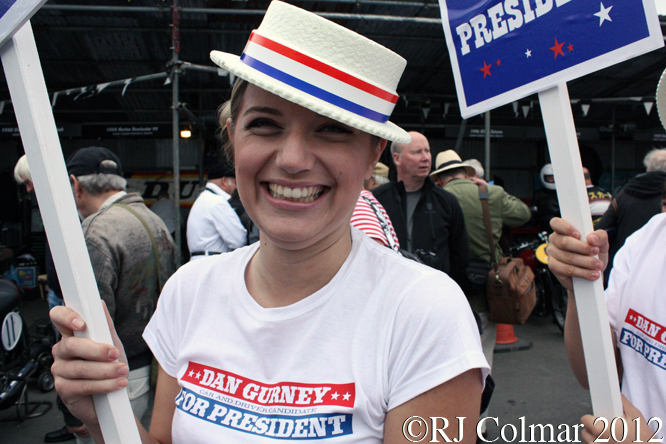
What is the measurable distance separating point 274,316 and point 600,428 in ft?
2.66

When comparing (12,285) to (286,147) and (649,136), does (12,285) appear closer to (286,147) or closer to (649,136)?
(286,147)

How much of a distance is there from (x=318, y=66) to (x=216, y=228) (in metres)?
3.35

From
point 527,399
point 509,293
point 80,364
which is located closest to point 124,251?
point 80,364

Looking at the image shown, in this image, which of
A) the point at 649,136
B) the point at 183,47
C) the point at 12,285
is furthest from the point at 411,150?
the point at 649,136

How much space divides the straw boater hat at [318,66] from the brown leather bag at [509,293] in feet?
9.56

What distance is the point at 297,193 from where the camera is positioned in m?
1.07

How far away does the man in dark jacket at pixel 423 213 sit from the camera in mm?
3324

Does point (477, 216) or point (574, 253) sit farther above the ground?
point (574, 253)

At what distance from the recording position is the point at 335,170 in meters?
1.06

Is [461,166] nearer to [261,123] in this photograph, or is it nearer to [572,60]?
[572,60]

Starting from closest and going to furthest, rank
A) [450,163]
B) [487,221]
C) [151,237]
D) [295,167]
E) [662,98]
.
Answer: [295,167] → [662,98] → [151,237] → [487,221] → [450,163]

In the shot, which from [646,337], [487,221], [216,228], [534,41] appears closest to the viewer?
[534,41]

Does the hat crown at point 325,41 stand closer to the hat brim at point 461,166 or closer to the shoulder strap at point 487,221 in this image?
the shoulder strap at point 487,221

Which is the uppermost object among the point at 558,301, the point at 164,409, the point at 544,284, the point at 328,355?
the point at 328,355
